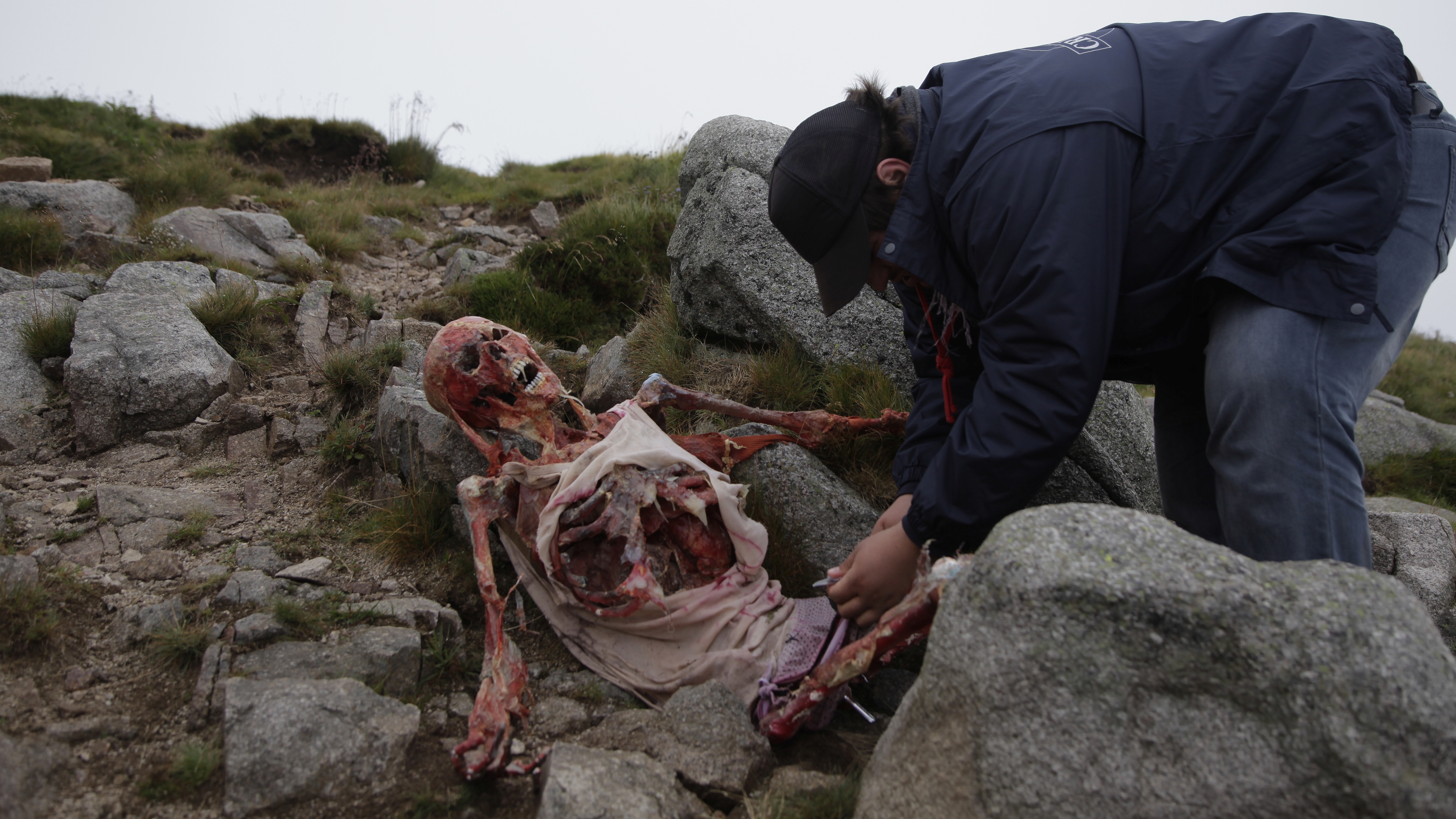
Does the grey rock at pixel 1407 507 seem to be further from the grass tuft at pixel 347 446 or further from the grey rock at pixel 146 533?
the grey rock at pixel 146 533

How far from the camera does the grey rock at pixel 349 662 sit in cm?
296

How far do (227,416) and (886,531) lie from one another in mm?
4515

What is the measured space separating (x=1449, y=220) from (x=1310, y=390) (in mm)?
759

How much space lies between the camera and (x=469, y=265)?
762cm

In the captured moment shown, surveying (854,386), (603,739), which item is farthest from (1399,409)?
(603,739)

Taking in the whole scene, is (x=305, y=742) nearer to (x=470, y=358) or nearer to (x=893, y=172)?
(x=470, y=358)

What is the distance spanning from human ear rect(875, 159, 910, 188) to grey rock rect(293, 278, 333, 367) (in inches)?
180

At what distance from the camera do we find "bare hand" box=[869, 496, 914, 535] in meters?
2.76

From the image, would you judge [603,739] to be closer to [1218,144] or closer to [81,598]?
[81,598]

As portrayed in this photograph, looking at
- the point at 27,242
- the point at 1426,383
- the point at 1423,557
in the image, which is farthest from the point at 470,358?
the point at 1426,383

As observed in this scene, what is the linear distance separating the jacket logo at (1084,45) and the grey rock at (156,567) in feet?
13.7

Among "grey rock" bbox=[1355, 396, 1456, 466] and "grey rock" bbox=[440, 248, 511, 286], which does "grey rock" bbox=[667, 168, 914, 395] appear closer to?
"grey rock" bbox=[440, 248, 511, 286]

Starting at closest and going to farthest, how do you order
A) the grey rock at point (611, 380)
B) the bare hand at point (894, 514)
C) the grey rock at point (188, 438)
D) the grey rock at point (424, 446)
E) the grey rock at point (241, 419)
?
the bare hand at point (894, 514) → the grey rock at point (424, 446) → the grey rock at point (188, 438) → the grey rock at point (241, 419) → the grey rock at point (611, 380)

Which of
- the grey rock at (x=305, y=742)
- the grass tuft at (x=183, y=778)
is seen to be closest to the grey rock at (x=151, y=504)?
the grey rock at (x=305, y=742)
